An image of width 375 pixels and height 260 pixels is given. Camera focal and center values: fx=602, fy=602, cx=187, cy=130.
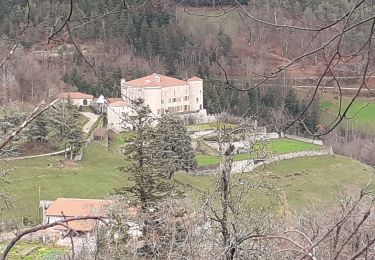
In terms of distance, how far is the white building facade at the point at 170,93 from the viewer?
2920cm

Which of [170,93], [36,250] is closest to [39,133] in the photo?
[36,250]

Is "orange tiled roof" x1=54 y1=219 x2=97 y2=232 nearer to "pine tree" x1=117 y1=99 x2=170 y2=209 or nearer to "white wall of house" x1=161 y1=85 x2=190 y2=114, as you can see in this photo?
"pine tree" x1=117 y1=99 x2=170 y2=209

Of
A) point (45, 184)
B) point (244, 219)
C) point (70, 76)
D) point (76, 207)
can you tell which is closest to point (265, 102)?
point (70, 76)

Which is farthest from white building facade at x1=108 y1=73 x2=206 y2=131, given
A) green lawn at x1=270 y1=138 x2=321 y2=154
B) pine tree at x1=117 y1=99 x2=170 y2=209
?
pine tree at x1=117 y1=99 x2=170 y2=209

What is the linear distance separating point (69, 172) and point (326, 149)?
1237 centimetres

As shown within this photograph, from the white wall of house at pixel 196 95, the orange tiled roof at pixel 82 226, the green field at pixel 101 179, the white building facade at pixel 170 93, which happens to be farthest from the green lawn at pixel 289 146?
the orange tiled roof at pixel 82 226

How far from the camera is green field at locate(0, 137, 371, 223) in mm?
15930

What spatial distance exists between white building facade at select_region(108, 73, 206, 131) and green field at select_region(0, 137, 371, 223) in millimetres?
6045

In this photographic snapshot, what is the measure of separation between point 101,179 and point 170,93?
1350cm

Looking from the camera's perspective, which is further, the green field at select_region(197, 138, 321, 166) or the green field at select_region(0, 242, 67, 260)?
the green field at select_region(197, 138, 321, 166)

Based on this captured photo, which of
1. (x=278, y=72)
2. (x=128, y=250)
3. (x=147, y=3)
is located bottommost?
(x=128, y=250)

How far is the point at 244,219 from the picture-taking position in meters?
4.93

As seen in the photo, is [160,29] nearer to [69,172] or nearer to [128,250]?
[69,172]

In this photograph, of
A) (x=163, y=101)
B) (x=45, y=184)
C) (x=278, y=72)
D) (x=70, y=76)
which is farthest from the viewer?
(x=70, y=76)
